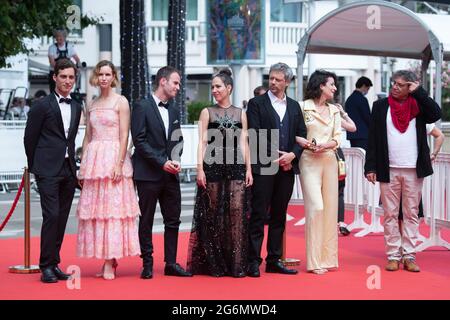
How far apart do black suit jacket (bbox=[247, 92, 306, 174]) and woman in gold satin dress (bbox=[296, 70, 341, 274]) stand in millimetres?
109

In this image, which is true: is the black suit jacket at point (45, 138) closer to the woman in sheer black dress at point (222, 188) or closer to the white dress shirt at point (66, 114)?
the white dress shirt at point (66, 114)

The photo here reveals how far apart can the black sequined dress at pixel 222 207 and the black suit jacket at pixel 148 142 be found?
0.42m

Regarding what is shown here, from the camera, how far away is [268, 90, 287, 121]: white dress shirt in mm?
10508

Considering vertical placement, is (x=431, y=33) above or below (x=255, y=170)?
above

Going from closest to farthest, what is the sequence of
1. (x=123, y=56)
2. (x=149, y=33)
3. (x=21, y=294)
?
(x=21, y=294)
(x=123, y=56)
(x=149, y=33)

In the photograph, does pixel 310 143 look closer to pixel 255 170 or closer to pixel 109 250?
pixel 255 170

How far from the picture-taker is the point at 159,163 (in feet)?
32.8

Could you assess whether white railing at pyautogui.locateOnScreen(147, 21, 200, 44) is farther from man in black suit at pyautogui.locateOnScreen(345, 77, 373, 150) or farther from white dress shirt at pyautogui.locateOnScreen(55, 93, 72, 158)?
white dress shirt at pyautogui.locateOnScreen(55, 93, 72, 158)

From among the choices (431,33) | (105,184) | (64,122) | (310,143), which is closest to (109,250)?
(105,184)

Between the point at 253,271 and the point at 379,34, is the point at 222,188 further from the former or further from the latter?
the point at 379,34

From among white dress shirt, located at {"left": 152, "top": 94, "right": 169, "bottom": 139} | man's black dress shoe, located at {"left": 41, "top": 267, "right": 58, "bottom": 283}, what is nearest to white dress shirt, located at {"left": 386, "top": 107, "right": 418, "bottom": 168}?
white dress shirt, located at {"left": 152, "top": 94, "right": 169, "bottom": 139}

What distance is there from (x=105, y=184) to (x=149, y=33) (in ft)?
109

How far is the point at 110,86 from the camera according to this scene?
10.1m

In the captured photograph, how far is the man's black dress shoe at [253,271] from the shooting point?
1032 cm
